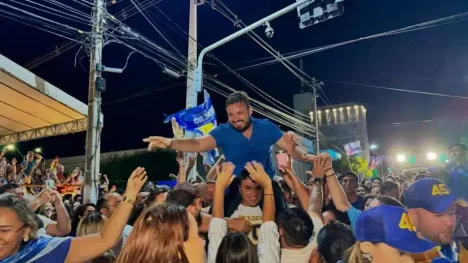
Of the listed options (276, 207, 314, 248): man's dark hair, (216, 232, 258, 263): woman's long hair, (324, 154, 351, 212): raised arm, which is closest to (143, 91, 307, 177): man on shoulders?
(324, 154, 351, 212): raised arm

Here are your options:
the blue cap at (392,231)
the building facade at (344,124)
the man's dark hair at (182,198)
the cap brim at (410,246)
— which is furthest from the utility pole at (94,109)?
the building facade at (344,124)

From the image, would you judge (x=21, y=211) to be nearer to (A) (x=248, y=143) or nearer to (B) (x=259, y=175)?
(B) (x=259, y=175)

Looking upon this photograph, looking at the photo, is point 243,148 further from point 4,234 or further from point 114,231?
point 4,234

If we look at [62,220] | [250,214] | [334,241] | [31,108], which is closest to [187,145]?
[250,214]

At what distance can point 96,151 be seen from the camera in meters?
9.99

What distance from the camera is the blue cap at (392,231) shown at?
2225 millimetres

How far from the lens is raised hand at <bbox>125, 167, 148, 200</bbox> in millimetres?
3008

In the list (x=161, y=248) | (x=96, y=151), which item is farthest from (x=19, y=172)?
(x=161, y=248)

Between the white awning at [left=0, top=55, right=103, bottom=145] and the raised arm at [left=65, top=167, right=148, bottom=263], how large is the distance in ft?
27.0

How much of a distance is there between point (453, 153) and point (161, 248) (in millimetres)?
6682

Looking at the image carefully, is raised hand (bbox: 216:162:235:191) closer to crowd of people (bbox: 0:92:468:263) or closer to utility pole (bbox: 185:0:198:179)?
crowd of people (bbox: 0:92:468:263)

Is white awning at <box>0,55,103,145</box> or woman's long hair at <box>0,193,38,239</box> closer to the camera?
woman's long hair at <box>0,193,38,239</box>

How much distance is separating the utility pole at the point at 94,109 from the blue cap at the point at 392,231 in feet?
27.8

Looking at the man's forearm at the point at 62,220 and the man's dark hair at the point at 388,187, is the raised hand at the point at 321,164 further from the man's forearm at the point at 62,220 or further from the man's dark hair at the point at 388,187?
the man's forearm at the point at 62,220
